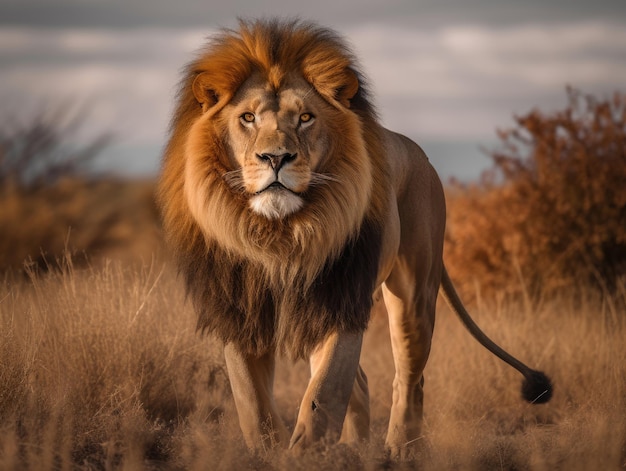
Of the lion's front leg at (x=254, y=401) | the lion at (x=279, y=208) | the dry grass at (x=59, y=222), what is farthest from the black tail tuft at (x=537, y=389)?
the dry grass at (x=59, y=222)

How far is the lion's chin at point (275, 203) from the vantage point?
4.01 metres

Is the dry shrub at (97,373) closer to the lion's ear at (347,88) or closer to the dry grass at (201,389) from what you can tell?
the dry grass at (201,389)

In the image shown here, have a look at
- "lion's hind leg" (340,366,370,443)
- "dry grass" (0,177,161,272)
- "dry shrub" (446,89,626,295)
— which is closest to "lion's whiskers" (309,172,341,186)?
"lion's hind leg" (340,366,370,443)

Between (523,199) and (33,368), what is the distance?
18.0ft

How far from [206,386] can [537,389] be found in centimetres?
196

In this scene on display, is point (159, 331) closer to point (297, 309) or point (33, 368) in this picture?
point (33, 368)

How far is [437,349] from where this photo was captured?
7.20 m

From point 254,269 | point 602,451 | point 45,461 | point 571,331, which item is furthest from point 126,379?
point 571,331

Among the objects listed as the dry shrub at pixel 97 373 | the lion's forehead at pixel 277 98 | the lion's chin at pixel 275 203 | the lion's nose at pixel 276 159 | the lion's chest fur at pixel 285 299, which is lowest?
the dry shrub at pixel 97 373

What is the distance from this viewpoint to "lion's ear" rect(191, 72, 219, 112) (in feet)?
14.2

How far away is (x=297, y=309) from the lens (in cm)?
436

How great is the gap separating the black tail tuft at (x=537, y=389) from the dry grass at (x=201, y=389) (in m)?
0.17

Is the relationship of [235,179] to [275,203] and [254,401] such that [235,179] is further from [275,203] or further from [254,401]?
[254,401]

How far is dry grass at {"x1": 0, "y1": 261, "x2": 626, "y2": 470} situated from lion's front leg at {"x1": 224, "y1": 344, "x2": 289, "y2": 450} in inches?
7.1
